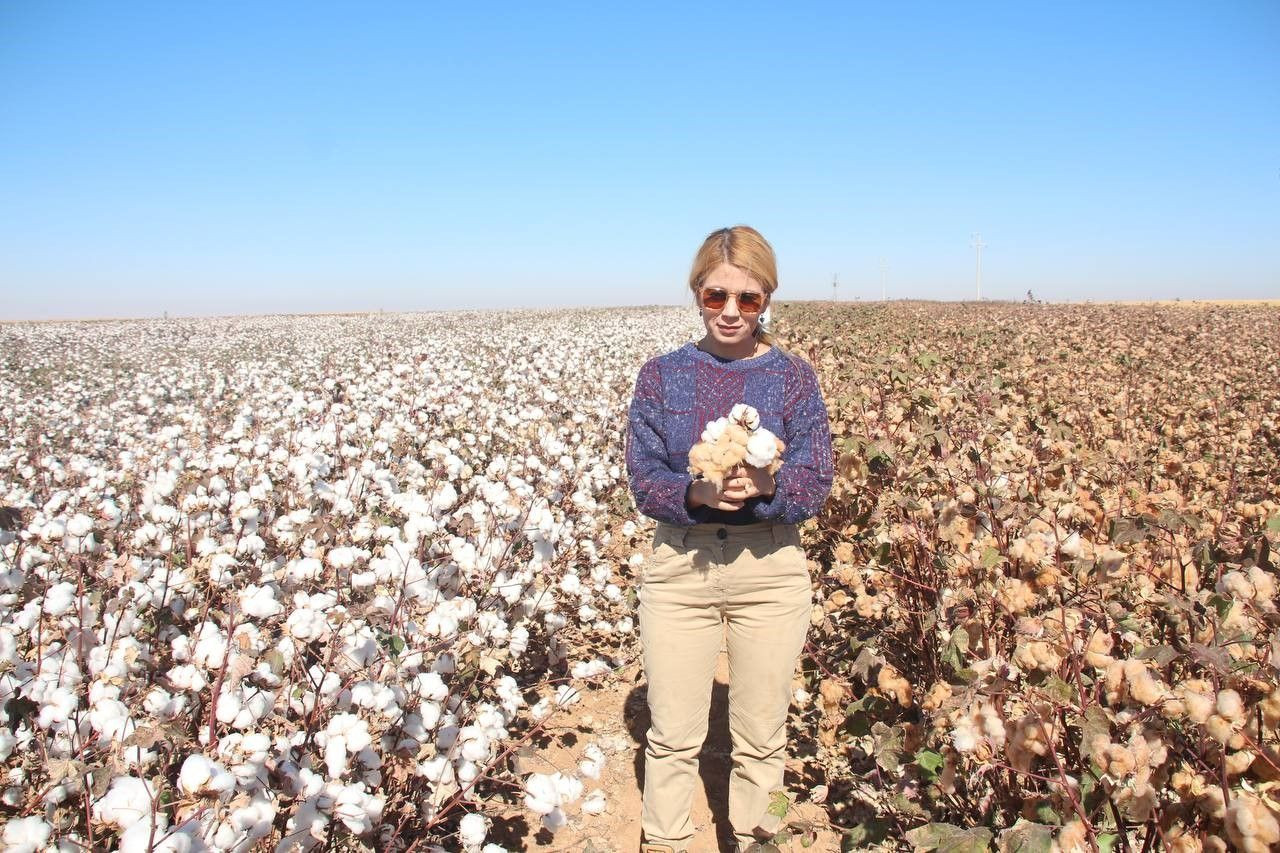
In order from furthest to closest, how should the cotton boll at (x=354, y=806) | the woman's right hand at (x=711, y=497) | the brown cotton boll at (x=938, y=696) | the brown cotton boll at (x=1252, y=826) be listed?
the brown cotton boll at (x=938, y=696)
the woman's right hand at (x=711, y=497)
the cotton boll at (x=354, y=806)
the brown cotton boll at (x=1252, y=826)

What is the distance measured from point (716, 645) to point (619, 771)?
138cm

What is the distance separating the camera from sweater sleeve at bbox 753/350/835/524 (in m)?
2.23

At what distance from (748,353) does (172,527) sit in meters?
2.48

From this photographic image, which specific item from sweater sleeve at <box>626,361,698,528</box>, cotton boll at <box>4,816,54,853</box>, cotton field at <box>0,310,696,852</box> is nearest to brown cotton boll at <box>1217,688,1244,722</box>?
sweater sleeve at <box>626,361,698,528</box>

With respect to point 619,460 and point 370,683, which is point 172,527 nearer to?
point 370,683

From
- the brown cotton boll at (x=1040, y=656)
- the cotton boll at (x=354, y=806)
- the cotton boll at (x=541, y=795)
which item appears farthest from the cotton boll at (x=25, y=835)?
the brown cotton boll at (x=1040, y=656)

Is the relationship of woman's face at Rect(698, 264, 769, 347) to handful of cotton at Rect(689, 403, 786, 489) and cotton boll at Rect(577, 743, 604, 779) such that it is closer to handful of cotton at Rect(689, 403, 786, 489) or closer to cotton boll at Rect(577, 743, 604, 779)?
handful of cotton at Rect(689, 403, 786, 489)

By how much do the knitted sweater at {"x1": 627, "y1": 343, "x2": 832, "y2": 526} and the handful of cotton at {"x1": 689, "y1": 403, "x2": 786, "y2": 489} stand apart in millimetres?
283

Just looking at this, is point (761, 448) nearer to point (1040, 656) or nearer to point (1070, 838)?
point (1040, 656)

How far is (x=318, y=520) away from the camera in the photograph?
3.06 metres

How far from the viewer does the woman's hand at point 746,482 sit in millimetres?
2113

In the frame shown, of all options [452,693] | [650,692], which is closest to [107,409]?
[452,693]

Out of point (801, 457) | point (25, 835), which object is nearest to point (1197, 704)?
point (801, 457)

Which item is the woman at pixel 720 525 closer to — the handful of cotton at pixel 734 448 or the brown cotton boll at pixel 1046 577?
the handful of cotton at pixel 734 448
